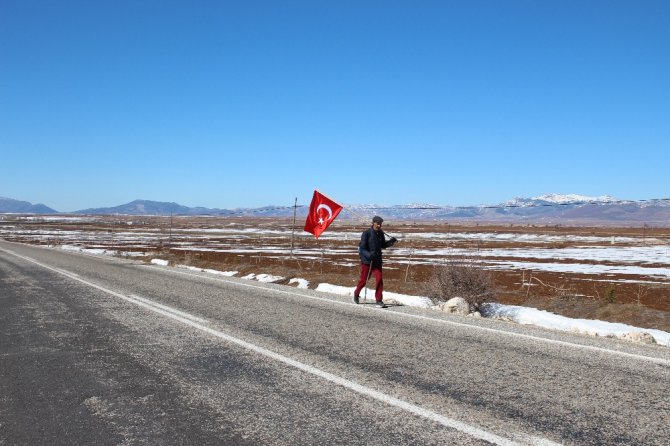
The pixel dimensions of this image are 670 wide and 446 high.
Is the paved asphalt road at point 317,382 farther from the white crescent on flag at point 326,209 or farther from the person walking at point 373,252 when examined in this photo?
the white crescent on flag at point 326,209

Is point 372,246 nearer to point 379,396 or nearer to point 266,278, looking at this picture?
point 379,396

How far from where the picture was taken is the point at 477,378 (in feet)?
17.7

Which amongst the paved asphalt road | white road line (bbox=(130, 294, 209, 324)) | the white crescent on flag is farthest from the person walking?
the white crescent on flag

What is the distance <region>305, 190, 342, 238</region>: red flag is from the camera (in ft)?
55.3

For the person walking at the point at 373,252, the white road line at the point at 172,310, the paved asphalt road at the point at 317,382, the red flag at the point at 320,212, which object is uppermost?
the red flag at the point at 320,212

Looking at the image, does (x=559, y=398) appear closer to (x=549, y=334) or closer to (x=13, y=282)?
(x=549, y=334)

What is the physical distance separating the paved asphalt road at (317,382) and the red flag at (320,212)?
7384 millimetres

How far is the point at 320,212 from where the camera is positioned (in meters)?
17.1

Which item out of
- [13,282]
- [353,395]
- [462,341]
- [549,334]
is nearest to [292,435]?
[353,395]

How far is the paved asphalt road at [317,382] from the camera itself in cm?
393

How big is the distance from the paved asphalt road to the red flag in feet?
24.2

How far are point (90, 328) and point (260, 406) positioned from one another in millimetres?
4801

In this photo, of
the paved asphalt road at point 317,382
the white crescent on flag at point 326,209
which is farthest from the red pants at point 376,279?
the white crescent on flag at point 326,209

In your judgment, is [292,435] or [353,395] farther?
[353,395]
